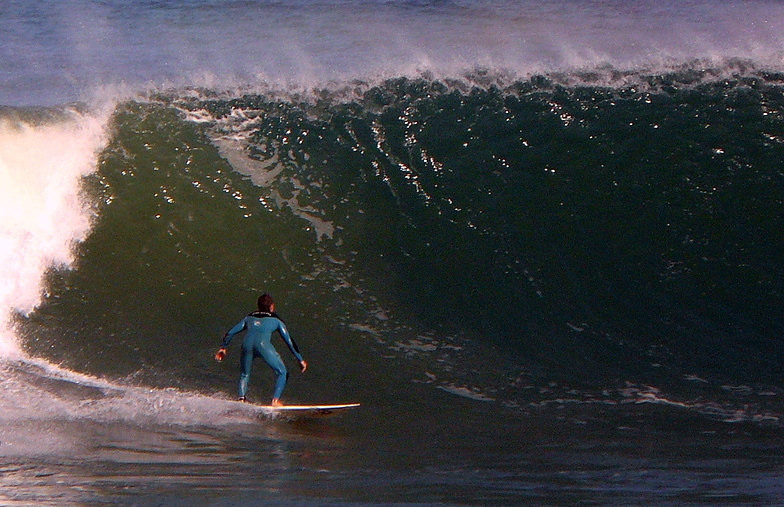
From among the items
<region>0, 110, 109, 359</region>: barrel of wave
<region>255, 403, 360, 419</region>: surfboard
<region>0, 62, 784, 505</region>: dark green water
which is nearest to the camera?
<region>0, 62, 784, 505</region>: dark green water

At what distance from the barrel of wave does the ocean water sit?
37mm

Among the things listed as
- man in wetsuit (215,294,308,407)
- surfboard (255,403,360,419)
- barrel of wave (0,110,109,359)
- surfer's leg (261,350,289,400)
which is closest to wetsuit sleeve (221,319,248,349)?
man in wetsuit (215,294,308,407)

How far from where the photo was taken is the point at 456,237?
365 inches

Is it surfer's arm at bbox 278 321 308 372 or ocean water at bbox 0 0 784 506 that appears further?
surfer's arm at bbox 278 321 308 372

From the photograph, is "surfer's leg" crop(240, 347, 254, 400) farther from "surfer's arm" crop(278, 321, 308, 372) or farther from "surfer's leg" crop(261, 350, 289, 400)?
"surfer's arm" crop(278, 321, 308, 372)

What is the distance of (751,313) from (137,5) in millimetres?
Result: 20558

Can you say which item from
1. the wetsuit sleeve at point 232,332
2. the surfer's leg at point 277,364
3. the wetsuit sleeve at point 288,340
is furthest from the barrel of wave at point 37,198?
the wetsuit sleeve at point 288,340

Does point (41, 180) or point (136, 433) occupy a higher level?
point (41, 180)

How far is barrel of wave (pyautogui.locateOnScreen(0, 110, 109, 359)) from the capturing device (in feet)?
29.0

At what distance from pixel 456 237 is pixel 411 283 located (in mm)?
874

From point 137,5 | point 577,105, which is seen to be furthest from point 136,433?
point 137,5

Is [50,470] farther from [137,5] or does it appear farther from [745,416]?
[137,5]

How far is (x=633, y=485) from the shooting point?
463cm

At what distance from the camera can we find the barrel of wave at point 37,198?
883 centimetres
